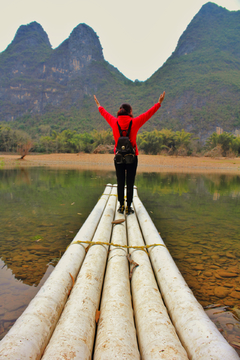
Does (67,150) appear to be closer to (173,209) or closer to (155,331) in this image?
(173,209)

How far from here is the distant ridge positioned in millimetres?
69819

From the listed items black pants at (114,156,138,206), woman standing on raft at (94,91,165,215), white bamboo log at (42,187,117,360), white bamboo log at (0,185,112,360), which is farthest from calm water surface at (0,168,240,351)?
woman standing on raft at (94,91,165,215)

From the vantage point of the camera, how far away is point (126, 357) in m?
1.05

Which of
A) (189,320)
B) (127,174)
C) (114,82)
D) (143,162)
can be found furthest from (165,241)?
(114,82)

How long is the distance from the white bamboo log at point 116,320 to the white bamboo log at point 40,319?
1.00ft

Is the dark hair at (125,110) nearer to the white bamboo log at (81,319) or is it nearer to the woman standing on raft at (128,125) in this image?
the woman standing on raft at (128,125)

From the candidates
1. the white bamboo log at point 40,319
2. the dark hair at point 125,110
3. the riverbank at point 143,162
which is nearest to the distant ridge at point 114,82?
the riverbank at point 143,162

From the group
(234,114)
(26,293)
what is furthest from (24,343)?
(234,114)

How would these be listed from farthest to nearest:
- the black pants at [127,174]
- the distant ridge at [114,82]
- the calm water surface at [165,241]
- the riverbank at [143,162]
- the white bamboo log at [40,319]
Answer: the distant ridge at [114,82] < the riverbank at [143,162] < the black pants at [127,174] < the calm water surface at [165,241] < the white bamboo log at [40,319]

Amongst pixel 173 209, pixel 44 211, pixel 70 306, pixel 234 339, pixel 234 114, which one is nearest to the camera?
pixel 70 306

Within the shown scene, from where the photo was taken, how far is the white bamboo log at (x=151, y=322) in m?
1.10

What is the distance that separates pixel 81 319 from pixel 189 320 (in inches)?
26.4

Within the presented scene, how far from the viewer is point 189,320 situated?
132 centimetres

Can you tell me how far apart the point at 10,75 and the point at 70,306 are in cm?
14852
